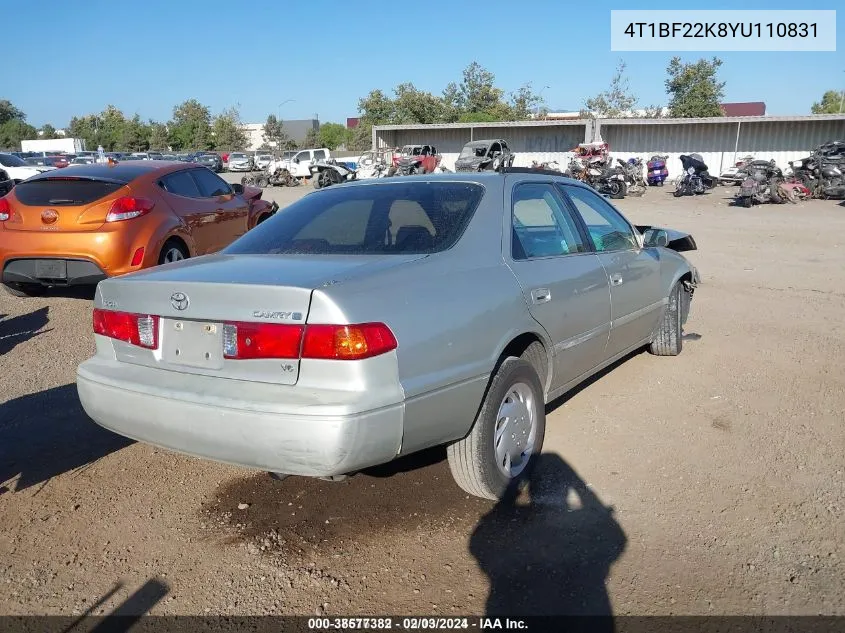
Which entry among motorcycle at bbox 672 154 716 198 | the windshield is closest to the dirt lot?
motorcycle at bbox 672 154 716 198

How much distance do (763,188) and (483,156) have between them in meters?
12.3

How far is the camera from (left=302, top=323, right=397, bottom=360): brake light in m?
2.64

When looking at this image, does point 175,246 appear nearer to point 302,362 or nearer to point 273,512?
point 273,512

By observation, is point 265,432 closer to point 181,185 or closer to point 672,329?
point 672,329

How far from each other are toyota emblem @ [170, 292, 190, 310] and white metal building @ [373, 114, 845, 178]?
31.9 meters

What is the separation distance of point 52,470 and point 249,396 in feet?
5.90

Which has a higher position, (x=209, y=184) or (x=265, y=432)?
(x=209, y=184)

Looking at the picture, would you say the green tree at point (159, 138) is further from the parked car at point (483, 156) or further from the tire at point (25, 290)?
the tire at point (25, 290)

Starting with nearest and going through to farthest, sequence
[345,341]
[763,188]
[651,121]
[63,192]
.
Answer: [345,341] → [63,192] → [763,188] → [651,121]

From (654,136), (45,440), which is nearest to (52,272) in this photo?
(45,440)

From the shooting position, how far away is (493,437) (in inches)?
128

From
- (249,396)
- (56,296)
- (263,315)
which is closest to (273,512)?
(249,396)

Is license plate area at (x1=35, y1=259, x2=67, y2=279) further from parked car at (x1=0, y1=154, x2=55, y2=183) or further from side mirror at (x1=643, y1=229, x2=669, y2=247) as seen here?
parked car at (x1=0, y1=154, x2=55, y2=183)

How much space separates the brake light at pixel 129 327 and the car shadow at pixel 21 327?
11.3 ft
